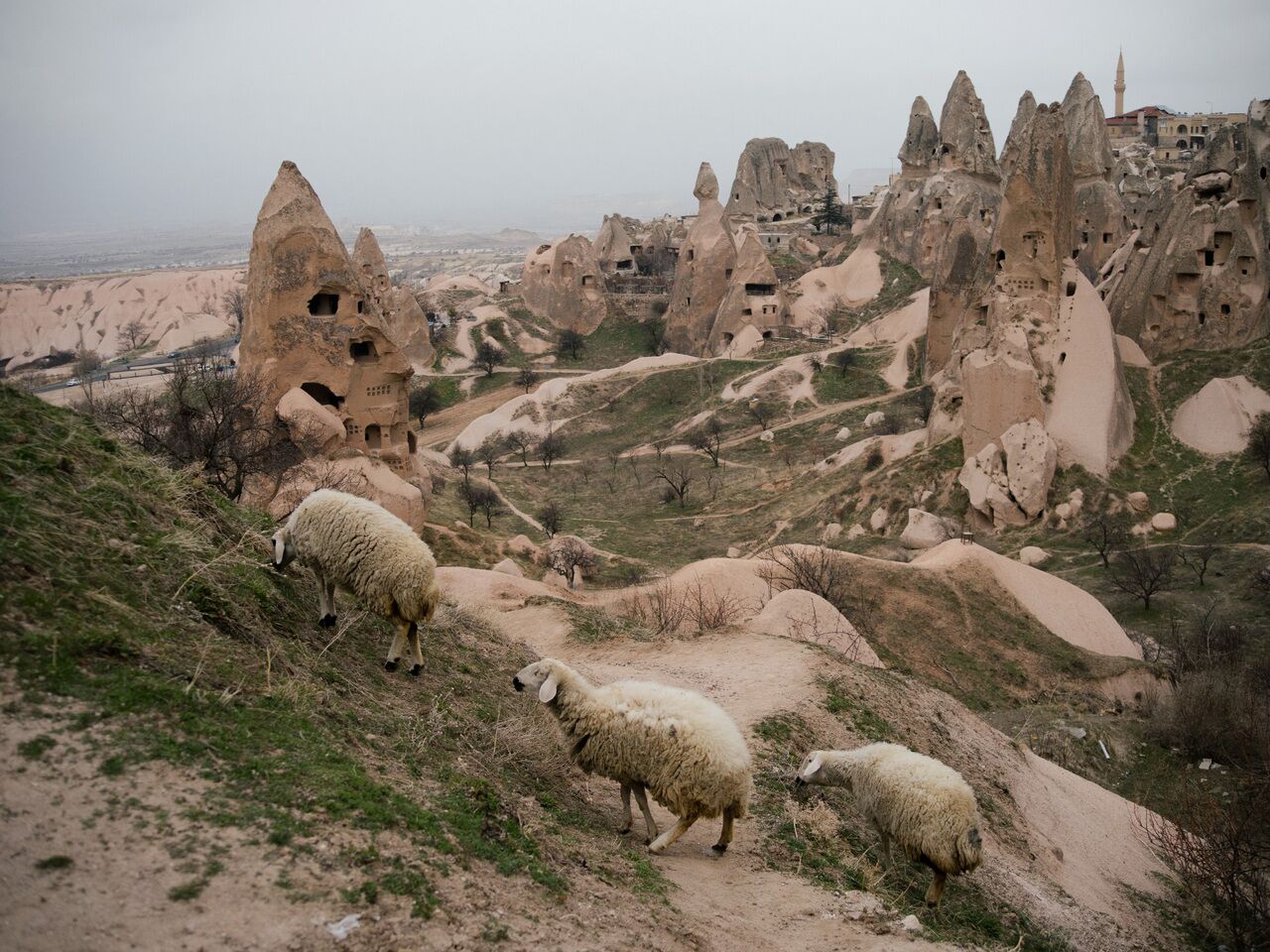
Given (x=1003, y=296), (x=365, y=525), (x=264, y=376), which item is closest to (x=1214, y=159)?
(x=1003, y=296)

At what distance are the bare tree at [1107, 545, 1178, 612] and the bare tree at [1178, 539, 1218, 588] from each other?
30 cm

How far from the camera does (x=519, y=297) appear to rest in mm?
73500

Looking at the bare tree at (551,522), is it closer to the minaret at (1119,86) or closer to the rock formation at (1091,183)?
the rock formation at (1091,183)

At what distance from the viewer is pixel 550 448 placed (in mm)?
49906

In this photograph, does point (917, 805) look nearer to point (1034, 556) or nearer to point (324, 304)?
point (324, 304)

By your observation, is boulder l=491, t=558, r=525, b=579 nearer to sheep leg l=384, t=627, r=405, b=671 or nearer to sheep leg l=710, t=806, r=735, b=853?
sheep leg l=384, t=627, r=405, b=671

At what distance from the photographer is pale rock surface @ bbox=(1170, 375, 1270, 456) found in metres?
32.3

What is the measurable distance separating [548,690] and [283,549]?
2385mm

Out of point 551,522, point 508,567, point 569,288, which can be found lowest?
point 551,522

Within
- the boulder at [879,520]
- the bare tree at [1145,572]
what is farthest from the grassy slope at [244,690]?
the boulder at [879,520]

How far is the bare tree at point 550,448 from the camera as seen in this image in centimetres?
4947

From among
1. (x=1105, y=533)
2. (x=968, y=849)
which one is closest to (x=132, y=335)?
(x=1105, y=533)

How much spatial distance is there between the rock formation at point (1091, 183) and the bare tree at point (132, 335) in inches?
3081

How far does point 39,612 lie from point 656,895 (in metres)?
3.87
